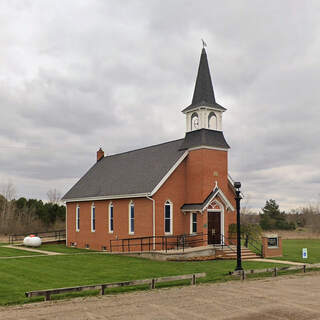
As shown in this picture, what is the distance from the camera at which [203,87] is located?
30.4 meters

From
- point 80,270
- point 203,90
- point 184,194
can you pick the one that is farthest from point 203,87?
point 80,270

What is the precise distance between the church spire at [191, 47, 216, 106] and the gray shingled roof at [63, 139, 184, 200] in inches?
145

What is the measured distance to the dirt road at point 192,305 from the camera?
11.3 metres

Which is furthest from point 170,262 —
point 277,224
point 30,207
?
point 277,224

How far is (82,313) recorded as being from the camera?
37.6 ft

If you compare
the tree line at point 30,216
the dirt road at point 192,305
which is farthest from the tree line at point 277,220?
the dirt road at point 192,305

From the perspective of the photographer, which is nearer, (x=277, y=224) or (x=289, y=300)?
(x=289, y=300)

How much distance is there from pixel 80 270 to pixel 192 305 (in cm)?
895

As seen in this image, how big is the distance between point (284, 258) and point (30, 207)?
4924 centimetres

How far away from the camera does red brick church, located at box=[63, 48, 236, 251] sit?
1116 inches

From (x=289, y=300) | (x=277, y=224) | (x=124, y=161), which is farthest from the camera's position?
(x=277, y=224)

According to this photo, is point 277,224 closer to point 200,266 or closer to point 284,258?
point 284,258

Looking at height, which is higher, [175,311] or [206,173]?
[206,173]

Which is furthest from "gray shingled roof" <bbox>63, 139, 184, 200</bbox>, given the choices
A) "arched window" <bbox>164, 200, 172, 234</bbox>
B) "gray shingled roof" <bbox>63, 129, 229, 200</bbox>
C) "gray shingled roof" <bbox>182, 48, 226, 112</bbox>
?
"gray shingled roof" <bbox>182, 48, 226, 112</bbox>
